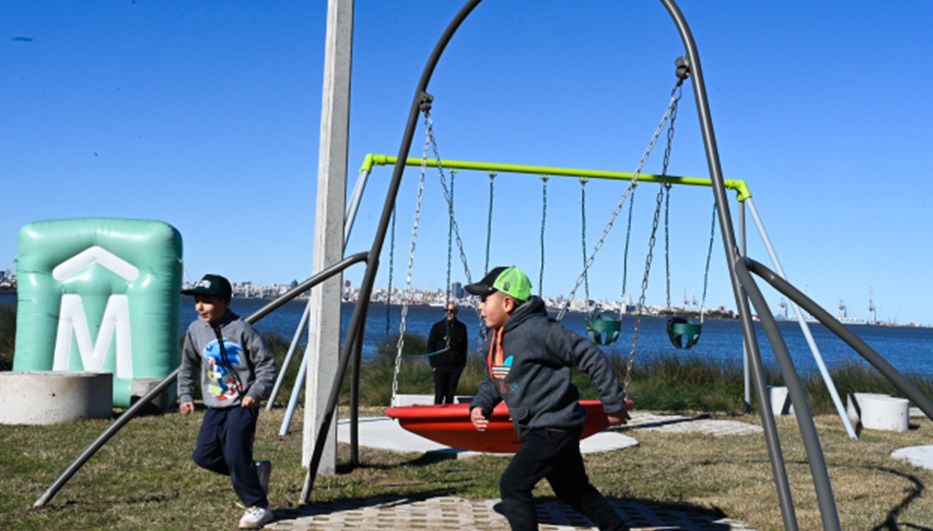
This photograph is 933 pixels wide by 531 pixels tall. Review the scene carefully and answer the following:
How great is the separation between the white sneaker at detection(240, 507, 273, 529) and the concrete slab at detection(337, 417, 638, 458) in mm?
3360

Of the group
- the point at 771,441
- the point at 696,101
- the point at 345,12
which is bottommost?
the point at 771,441

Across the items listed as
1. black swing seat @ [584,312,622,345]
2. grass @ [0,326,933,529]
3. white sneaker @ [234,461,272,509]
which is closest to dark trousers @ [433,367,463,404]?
grass @ [0,326,933,529]

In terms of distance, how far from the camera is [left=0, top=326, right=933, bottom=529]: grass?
5.86 meters

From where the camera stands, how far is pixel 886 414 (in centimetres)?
1257

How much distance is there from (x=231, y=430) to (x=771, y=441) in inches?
111

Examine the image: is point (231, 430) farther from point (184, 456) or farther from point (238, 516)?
point (184, 456)

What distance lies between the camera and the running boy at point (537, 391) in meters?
4.58

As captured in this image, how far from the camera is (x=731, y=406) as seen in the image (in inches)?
560

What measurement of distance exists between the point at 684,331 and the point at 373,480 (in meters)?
4.32

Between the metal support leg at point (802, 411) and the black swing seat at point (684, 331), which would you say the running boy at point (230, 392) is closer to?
the metal support leg at point (802, 411)

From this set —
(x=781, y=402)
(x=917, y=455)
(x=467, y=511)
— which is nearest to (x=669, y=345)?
(x=781, y=402)

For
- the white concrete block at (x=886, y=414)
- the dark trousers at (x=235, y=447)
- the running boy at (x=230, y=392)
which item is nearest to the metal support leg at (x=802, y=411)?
the running boy at (x=230, y=392)

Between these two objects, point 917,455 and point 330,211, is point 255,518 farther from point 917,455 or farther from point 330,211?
point 917,455

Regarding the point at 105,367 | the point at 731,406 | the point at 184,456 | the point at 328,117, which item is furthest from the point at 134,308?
the point at 731,406
